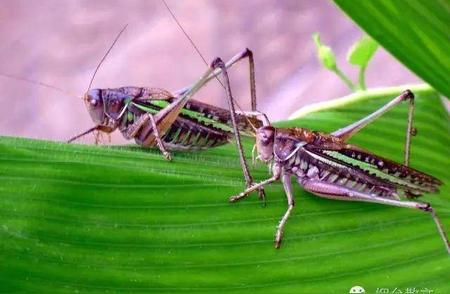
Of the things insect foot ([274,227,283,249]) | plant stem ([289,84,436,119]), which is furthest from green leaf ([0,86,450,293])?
plant stem ([289,84,436,119])

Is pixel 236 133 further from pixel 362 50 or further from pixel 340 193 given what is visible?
pixel 362 50

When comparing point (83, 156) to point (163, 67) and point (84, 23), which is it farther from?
point (84, 23)

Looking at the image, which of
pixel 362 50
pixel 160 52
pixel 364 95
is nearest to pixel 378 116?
pixel 364 95

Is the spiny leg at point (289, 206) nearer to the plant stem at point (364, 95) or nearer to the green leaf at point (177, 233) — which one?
the green leaf at point (177, 233)

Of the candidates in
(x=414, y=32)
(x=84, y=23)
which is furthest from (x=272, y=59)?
(x=414, y=32)

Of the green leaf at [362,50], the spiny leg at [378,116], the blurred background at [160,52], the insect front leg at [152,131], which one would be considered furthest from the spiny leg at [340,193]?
the blurred background at [160,52]

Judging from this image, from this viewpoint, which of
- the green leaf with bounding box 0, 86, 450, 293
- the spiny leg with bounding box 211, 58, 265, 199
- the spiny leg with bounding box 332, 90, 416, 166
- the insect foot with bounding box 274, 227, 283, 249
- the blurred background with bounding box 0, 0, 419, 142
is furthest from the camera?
the blurred background with bounding box 0, 0, 419, 142

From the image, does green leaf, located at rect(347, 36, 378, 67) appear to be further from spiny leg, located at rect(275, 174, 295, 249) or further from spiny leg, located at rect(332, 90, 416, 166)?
Answer: spiny leg, located at rect(275, 174, 295, 249)

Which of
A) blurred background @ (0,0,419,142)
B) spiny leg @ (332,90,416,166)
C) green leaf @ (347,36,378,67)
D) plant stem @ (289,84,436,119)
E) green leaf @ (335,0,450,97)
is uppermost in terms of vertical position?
blurred background @ (0,0,419,142)
